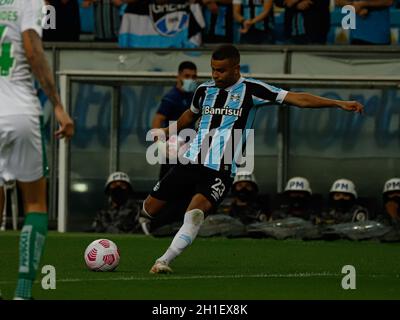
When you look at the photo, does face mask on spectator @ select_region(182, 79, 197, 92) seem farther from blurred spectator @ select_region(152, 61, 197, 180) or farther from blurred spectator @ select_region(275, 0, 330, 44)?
blurred spectator @ select_region(275, 0, 330, 44)

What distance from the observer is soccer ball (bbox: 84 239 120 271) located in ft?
41.3

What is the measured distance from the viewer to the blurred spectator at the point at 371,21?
19625 millimetres

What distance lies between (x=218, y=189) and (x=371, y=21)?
8106 mm

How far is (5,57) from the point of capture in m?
8.99

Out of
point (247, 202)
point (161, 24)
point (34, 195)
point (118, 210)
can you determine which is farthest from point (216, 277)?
point (161, 24)

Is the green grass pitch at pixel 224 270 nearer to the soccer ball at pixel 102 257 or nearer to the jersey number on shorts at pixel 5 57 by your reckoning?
the soccer ball at pixel 102 257

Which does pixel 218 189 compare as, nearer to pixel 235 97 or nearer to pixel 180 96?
pixel 235 97

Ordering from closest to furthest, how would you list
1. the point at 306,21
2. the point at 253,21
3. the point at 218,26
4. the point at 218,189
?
the point at 218,189
the point at 306,21
the point at 253,21
the point at 218,26

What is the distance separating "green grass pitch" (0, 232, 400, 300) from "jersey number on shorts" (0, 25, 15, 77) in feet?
6.37

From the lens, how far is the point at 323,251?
16.1 meters

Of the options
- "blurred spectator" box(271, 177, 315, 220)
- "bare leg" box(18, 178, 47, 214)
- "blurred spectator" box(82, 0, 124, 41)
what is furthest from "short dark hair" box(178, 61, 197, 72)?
"bare leg" box(18, 178, 47, 214)
